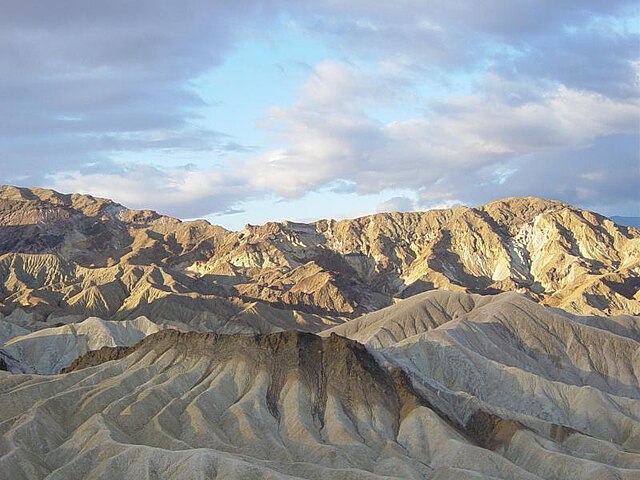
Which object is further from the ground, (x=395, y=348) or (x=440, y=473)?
(x=395, y=348)

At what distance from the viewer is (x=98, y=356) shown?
11000cm

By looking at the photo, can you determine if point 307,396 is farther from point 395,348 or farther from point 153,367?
point 395,348

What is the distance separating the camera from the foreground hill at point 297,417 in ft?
251

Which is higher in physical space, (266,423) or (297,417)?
(297,417)

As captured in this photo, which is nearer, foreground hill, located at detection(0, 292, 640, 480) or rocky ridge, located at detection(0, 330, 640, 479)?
rocky ridge, located at detection(0, 330, 640, 479)

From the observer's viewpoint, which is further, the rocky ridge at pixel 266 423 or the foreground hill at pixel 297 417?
the foreground hill at pixel 297 417

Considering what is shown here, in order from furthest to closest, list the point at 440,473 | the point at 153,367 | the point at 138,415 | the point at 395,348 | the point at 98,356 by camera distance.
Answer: the point at 395,348, the point at 98,356, the point at 153,367, the point at 138,415, the point at 440,473

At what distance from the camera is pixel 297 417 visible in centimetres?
8975

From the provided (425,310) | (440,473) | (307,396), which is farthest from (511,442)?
(425,310)

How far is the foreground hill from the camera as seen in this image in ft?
251

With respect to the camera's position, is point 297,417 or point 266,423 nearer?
point 266,423

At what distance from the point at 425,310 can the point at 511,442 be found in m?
93.7

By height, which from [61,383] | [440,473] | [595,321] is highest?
[595,321]

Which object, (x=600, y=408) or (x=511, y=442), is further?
(x=600, y=408)
